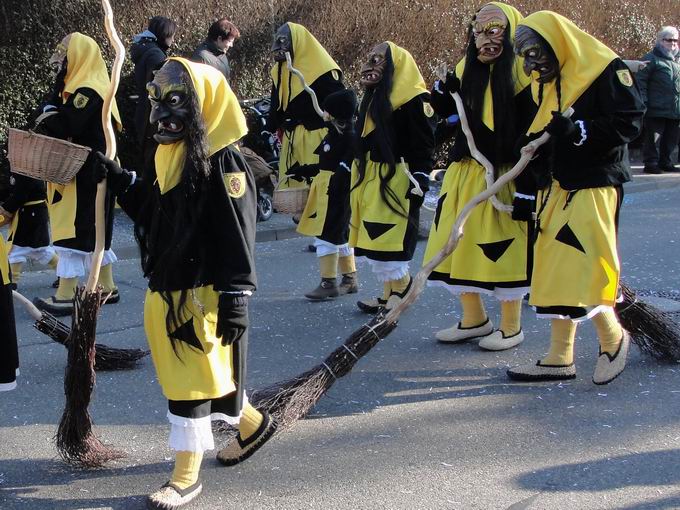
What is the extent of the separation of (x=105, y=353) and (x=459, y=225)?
2.21 m

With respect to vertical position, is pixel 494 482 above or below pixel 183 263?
below

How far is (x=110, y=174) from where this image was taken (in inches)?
156

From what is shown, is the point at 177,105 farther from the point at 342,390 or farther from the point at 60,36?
the point at 60,36

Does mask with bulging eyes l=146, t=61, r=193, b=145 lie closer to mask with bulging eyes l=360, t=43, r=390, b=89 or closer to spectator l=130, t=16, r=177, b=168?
mask with bulging eyes l=360, t=43, r=390, b=89

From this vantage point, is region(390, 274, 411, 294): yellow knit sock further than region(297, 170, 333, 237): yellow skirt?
No

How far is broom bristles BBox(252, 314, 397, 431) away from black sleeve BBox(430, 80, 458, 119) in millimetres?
1578

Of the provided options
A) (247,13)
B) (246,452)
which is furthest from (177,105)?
(247,13)

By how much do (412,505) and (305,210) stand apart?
3.80m

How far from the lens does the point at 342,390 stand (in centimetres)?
537

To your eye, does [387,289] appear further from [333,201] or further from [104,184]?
[104,184]

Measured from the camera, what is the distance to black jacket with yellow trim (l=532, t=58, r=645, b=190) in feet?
15.9

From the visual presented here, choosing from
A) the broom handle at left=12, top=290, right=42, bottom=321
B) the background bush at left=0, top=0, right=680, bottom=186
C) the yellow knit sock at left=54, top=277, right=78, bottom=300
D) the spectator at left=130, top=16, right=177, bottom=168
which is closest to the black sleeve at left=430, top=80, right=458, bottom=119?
the broom handle at left=12, top=290, right=42, bottom=321

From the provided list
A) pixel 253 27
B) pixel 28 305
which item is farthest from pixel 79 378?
pixel 253 27

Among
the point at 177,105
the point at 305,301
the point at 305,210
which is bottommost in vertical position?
the point at 305,301
